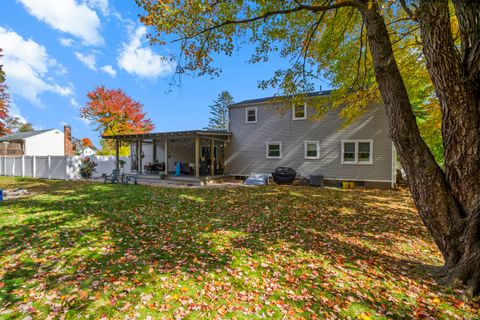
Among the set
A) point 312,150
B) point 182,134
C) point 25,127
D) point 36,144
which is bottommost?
point 312,150

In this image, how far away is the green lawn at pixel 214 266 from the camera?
2.58 m

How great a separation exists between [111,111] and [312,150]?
23.8 metres

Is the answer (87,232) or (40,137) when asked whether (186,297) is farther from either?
(40,137)

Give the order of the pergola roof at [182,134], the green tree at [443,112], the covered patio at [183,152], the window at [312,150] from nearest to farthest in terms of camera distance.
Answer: the green tree at [443,112] → the pergola roof at [182,134] → the window at [312,150] → the covered patio at [183,152]

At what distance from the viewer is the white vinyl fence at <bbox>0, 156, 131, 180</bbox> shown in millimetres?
14883

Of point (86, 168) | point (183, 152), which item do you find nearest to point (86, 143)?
point (86, 168)

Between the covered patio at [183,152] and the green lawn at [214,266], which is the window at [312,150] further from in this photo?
the green lawn at [214,266]

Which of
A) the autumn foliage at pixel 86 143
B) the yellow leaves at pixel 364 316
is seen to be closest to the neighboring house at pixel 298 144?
the yellow leaves at pixel 364 316

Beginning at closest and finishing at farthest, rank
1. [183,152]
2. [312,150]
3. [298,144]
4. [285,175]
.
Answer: [285,175] < [312,150] < [298,144] < [183,152]

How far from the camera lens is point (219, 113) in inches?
1876

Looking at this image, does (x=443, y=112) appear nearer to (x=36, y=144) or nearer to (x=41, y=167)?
(x=41, y=167)

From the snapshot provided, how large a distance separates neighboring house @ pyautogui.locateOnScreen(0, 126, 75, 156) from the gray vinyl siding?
1885 cm

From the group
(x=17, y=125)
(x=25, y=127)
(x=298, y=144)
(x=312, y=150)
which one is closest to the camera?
(x=312, y=150)

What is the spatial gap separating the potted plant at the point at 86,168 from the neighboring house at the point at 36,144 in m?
10.7
